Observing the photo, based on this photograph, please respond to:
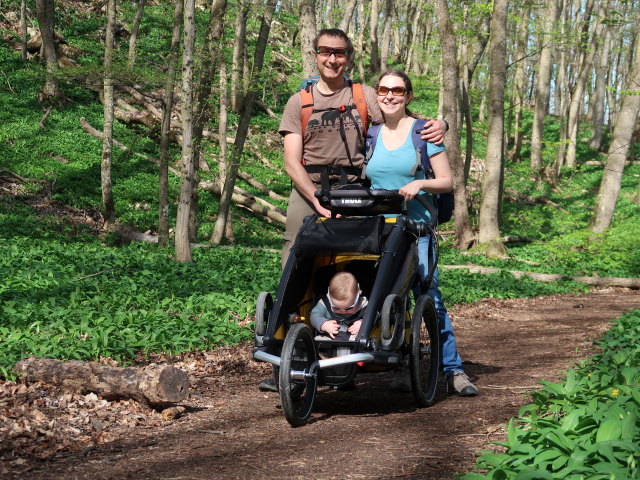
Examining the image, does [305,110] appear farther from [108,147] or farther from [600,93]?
[600,93]

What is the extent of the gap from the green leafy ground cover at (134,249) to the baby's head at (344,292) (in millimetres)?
2435

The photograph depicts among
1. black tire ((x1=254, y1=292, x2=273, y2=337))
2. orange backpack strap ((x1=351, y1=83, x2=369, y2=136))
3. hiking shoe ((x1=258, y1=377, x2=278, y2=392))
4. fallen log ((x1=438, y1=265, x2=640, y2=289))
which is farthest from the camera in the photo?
fallen log ((x1=438, y1=265, x2=640, y2=289))

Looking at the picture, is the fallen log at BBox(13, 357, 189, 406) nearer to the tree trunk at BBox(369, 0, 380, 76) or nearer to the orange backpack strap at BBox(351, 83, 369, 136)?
the orange backpack strap at BBox(351, 83, 369, 136)

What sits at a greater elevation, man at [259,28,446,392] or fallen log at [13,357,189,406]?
man at [259,28,446,392]

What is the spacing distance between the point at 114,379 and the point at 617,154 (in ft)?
52.9

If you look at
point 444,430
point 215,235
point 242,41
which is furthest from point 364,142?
point 242,41

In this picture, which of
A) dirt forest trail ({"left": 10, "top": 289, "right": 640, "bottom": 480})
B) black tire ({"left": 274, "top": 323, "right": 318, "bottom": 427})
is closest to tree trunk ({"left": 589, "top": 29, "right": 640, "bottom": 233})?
dirt forest trail ({"left": 10, "top": 289, "right": 640, "bottom": 480})

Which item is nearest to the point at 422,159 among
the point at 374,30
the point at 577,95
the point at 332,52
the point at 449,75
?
the point at 332,52

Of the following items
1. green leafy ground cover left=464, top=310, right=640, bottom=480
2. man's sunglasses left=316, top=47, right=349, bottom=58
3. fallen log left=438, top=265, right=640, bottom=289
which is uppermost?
man's sunglasses left=316, top=47, right=349, bottom=58

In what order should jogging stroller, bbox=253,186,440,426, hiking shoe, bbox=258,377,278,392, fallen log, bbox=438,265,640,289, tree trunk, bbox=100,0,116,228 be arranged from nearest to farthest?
jogging stroller, bbox=253,186,440,426 < hiking shoe, bbox=258,377,278,392 < fallen log, bbox=438,265,640,289 < tree trunk, bbox=100,0,116,228

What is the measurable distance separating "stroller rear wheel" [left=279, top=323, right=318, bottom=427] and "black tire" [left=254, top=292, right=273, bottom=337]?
0.85 ft

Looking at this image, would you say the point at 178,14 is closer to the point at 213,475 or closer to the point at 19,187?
the point at 19,187

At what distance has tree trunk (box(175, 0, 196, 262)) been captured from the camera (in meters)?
13.0

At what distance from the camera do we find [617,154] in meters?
18.0
